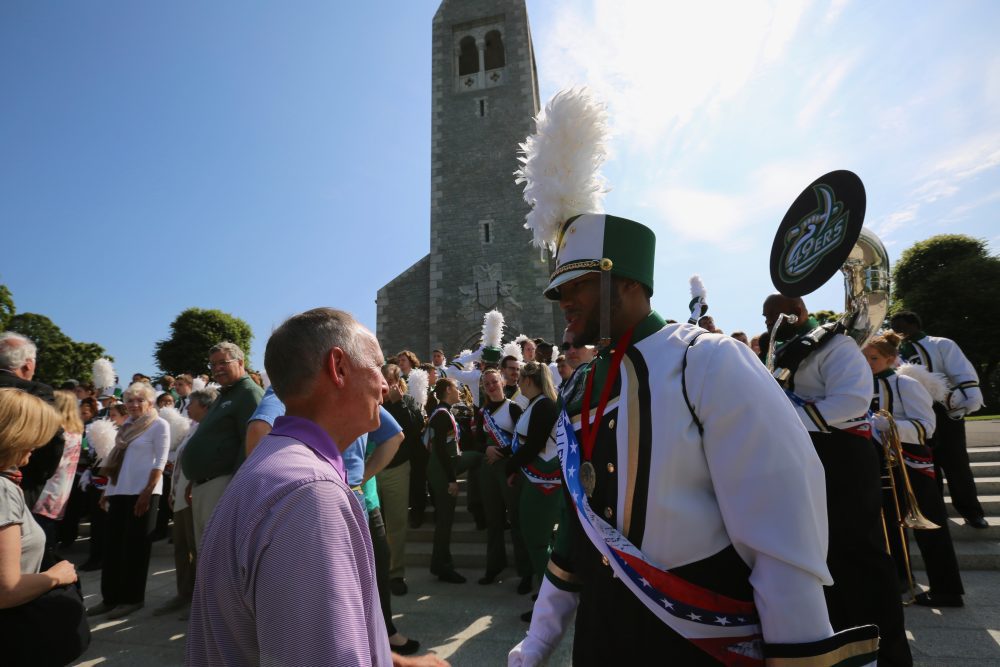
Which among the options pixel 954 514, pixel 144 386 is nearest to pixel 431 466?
pixel 144 386

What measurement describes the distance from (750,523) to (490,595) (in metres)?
4.66

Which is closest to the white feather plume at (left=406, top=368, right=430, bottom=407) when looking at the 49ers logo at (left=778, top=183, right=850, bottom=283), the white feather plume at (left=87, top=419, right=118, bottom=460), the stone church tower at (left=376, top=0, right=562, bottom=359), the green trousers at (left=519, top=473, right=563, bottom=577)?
the green trousers at (left=519, top=473, right=563, bottom=577)

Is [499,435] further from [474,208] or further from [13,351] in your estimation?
[474,208]

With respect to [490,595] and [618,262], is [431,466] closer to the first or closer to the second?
[490,595]

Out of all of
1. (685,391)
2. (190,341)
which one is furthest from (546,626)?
(190,341)

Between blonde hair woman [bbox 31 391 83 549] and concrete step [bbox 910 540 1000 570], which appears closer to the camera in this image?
blonde hair woman [bbox 31 391 83 549]

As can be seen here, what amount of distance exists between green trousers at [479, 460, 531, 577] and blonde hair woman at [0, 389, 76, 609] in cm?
356

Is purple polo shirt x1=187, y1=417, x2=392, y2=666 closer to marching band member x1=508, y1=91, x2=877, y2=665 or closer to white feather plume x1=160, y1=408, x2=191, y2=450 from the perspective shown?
marching band member x1=508, y1=91, x2=877, y2=665

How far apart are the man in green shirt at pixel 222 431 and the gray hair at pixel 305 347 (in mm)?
3169

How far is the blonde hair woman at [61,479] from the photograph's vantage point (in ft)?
11.3

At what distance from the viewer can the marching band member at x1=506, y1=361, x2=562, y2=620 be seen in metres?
4.56

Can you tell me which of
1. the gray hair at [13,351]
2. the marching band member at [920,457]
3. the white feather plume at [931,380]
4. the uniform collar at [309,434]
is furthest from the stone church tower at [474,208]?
the uniform collar at [309,434]

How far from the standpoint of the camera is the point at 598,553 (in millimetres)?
1626

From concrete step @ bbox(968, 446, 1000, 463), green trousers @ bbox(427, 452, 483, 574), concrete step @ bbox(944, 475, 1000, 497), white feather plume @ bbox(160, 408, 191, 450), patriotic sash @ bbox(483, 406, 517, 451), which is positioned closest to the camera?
patriotic sash @ bbox(483, 406, 517, 451)
